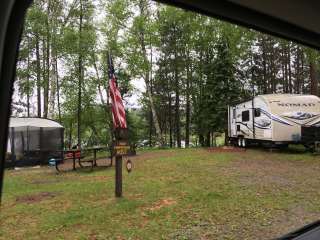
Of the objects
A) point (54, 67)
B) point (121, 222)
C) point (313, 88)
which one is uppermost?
point (54, 67)

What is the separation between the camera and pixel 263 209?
682 cm

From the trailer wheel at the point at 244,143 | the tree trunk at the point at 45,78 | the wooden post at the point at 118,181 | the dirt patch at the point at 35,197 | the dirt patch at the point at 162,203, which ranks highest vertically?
the tree trunk at the point at 45,78

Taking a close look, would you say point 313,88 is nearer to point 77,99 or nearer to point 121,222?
point 121,222

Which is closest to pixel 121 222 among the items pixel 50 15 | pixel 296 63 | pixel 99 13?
pixel 50 15

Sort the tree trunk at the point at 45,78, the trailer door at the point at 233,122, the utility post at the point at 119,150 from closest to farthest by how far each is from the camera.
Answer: the utility post at the point at 119,150, the trailer door at the point at 233,122, the tree trunk at the point at 45,78

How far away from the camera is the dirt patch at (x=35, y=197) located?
8477 millimetres

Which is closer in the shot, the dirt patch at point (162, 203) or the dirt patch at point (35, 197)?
the dirt patch at point (162, 203)

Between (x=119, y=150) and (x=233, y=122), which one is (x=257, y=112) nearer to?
(x=233, y=122)

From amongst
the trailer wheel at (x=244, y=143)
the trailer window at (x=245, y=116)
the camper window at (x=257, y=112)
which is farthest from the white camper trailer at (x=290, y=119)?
the trailer wheel at (x=244, y=143)

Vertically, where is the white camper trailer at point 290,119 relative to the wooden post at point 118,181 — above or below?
above

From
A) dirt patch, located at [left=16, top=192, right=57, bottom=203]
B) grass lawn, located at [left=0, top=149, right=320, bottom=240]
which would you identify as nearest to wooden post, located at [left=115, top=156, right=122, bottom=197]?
grass lawn, located at [left=0, top=149, right=320, bottom=240]

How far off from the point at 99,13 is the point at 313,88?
15.0 metres

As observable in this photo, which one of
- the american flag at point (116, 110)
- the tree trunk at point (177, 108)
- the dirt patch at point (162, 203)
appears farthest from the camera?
the tree trunk at point (177, 108)

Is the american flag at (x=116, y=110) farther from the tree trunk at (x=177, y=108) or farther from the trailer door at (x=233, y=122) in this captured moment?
the tree trunk at (x=177, y=108)
